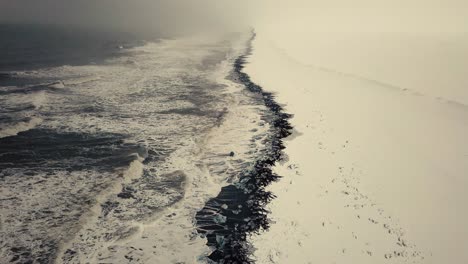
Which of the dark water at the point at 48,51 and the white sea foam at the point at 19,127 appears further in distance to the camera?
the dark water at the point at 48,51

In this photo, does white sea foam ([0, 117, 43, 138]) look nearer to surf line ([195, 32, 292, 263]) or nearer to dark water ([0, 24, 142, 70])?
surf line ([195, 32, 292, 263])

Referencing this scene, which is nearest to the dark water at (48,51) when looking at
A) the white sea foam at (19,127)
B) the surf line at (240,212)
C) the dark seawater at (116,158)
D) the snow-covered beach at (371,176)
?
the dark seawater at (116,158)

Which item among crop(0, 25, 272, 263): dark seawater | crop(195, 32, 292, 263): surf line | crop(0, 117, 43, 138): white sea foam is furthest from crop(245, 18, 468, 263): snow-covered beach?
crop(0, 117, 43, 138): white sea foam

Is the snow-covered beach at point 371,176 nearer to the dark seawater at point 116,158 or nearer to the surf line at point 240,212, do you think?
the surf line at point 240,212

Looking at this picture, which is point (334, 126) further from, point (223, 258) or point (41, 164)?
point (41, 164)

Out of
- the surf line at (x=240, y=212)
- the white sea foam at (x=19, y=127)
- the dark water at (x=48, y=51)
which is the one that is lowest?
the dark water at (x=48, y=51)
